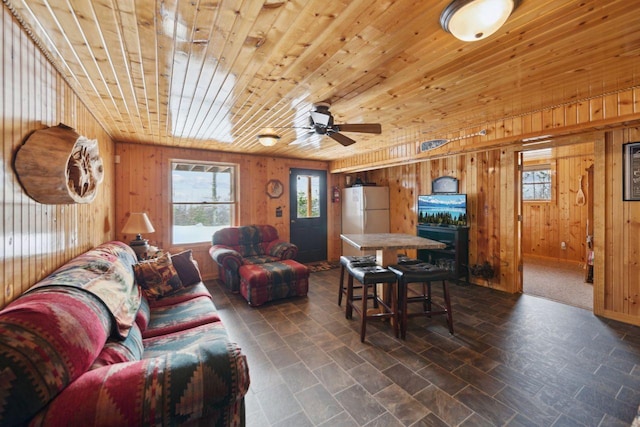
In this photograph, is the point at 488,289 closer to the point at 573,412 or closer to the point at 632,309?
the point at 632,309

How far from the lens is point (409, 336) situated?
2697 mm

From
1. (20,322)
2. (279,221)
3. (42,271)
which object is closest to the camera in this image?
(20,322)

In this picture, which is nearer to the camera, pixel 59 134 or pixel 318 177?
pixel 59 134

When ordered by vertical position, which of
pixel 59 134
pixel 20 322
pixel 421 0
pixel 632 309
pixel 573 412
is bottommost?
pixel 573 412

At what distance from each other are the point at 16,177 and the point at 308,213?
483 cm

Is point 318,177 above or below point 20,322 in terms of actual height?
above

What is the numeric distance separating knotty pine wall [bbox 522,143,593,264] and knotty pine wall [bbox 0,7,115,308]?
26.2 feet

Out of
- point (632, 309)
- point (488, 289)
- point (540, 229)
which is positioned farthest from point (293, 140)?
point (540, 229)

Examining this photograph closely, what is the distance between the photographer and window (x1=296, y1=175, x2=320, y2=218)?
5.93 m

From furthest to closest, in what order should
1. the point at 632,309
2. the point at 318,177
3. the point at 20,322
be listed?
the point at 318,177
the point at 632,309
the point at 20,322

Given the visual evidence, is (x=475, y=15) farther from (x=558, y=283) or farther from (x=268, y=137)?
(x=558, y=283)

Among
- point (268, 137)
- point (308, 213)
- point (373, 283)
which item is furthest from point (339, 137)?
point (308, 213)

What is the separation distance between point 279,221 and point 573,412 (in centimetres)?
477

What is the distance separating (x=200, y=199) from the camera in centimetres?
483
